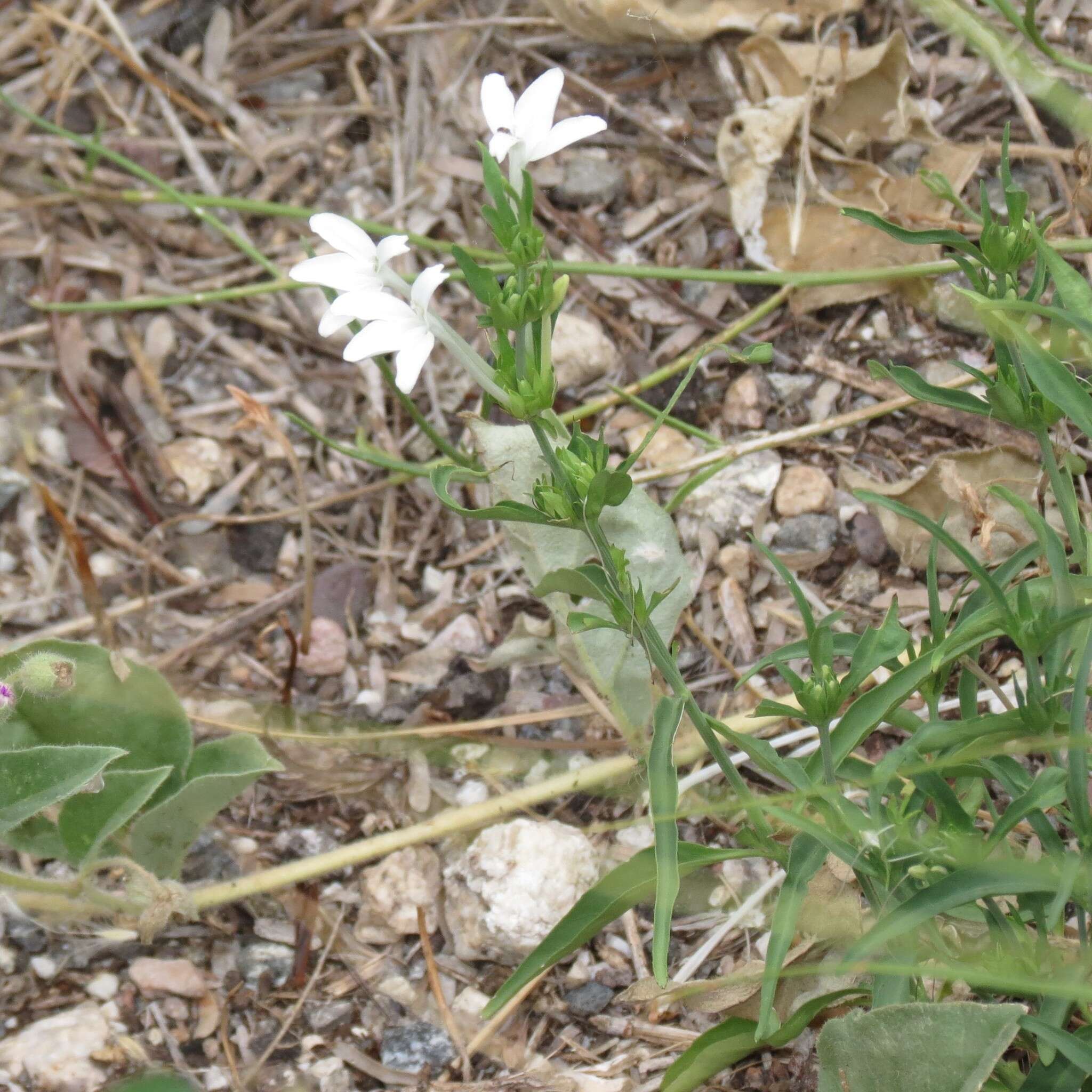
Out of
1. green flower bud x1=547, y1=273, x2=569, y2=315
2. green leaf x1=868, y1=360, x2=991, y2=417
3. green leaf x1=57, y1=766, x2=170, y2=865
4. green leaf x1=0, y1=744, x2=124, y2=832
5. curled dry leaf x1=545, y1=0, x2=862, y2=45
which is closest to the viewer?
green flower bud x1=547, y1=273, x2=569, y2=315

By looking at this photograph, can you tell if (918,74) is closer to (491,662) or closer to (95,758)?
(491,662)

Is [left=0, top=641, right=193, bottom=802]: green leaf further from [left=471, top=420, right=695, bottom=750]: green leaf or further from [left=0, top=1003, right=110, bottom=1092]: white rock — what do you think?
[left=471, top=420, right=695, bottom=750]: green leaf

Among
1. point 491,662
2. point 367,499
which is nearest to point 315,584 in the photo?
point 367,499

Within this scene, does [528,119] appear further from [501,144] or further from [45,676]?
[45,676]

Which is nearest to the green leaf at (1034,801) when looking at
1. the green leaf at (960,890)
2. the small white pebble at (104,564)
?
the green leaf at (960,890)

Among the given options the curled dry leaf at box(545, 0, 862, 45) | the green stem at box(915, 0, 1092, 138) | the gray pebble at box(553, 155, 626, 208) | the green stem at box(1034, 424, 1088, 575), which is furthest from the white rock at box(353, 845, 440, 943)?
the curled dry leaf at box(545, 0, 862, 45)

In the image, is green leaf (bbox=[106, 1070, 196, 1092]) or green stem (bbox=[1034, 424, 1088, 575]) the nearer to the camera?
green stem (bbox=[1034, 424, 1088, 575])

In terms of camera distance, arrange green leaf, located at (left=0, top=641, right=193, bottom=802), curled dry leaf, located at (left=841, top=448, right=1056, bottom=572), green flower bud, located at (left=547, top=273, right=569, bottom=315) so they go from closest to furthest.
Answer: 1. green flower bud, located at (left=547, top=273, right=569, bottom=315)
2. green leaf, located at (left=0, top=641, right=193, bottom=802)
3. curled dry leaf, located at (left=841, top=448, right=1056, bottom=572)
